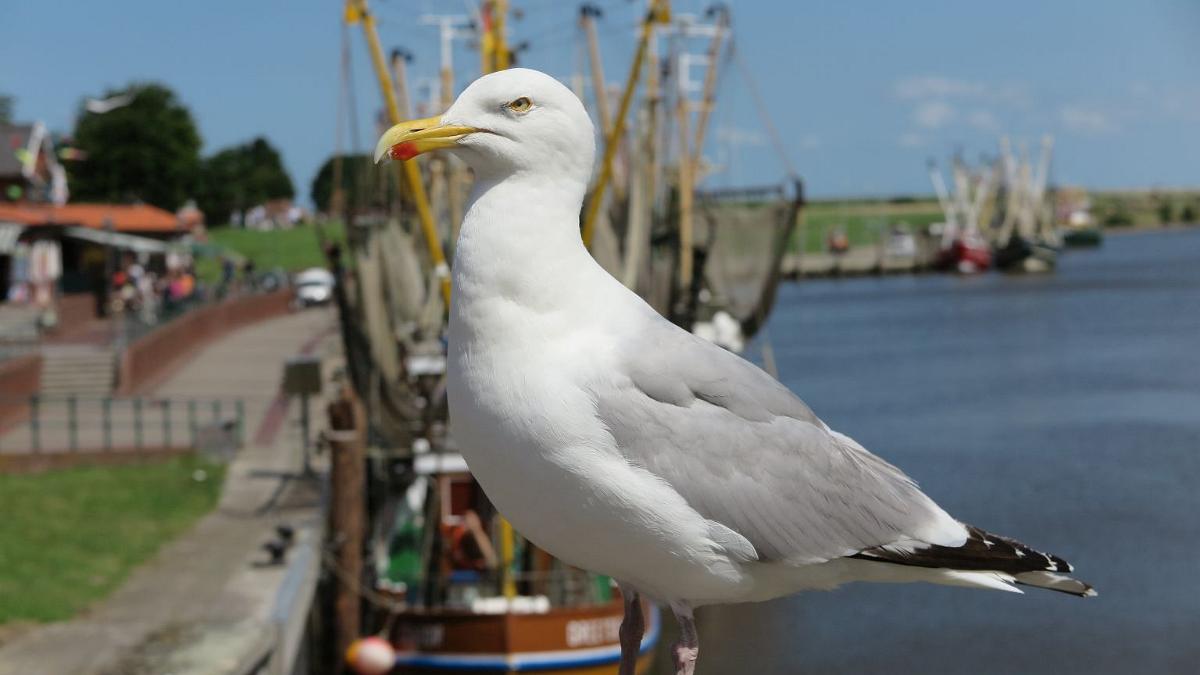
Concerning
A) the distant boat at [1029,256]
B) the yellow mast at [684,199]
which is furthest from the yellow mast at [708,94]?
the distant boat at [1029,256]

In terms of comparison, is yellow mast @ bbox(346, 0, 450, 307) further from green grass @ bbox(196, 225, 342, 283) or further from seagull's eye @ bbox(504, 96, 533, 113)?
green grass @ bbox(196, 225, 342, 283)

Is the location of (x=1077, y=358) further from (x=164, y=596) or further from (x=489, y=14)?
(x=164, y=596)

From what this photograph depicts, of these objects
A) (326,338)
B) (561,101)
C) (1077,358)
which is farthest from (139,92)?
(561,101)

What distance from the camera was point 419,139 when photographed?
13.2ft

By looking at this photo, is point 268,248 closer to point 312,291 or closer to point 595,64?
point 312,291

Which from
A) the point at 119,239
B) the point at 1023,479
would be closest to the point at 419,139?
the point at 1023,479

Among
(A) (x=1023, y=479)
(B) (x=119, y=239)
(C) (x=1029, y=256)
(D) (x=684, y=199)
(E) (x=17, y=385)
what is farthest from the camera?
(C) (x=1029, y=256)

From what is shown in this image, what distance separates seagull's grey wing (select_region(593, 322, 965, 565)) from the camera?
4.10 meters

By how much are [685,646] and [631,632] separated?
10.6 inches

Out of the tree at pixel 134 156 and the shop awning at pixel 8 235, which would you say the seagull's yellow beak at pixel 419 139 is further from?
the tree at pixel 134 156

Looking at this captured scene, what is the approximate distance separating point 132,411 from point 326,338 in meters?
18.8

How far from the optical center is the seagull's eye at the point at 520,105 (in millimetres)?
4055

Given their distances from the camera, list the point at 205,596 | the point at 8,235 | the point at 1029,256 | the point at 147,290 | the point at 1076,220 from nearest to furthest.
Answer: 1. the point at 205,596
2. the point at 8,235
3. the point at 147,290
4. the point at 1029,256
5. the point at 1076,220

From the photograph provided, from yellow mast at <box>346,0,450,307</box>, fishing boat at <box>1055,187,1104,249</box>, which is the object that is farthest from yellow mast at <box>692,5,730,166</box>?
fishing boat at <box>1055,187,1104,249</box>
